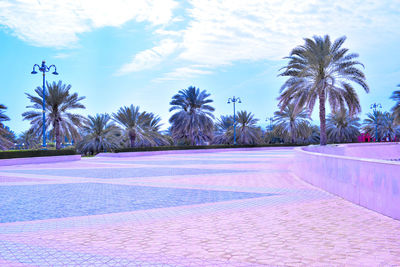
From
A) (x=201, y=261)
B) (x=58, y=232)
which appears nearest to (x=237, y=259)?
(x=201, y=261)

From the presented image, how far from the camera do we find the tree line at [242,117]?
24297mm

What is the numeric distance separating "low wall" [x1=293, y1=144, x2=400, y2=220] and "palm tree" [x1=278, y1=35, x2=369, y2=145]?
1453 cm

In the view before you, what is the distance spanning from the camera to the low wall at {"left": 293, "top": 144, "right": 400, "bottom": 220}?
6.17 m

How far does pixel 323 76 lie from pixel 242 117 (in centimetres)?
2637

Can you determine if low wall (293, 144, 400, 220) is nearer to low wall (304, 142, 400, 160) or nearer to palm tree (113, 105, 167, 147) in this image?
low wall (304, 142, 400, 160)

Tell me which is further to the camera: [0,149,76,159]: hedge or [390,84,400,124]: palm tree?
[390,84,400,124]: palm tree

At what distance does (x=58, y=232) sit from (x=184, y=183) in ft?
19.9

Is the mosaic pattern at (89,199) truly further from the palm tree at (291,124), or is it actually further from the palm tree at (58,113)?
the palm tree at (291,124)

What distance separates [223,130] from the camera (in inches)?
2313

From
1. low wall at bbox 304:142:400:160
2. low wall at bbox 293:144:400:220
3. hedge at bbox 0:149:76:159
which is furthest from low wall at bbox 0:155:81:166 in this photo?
low wall at bbox 293:144:400:220

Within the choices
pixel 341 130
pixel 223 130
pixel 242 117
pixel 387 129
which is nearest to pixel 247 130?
pixel 242 117

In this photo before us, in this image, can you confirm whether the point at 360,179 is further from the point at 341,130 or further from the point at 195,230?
the point at 341,130

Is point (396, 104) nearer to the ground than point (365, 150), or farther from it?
farther from it

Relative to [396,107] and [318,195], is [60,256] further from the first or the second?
[396,107]
